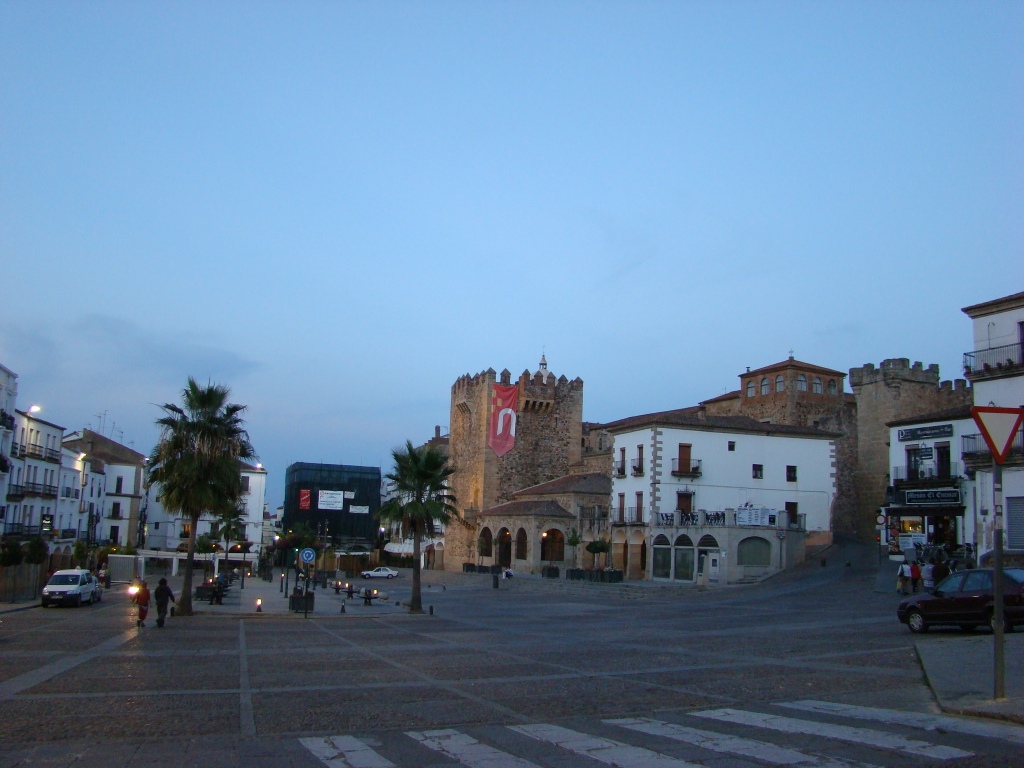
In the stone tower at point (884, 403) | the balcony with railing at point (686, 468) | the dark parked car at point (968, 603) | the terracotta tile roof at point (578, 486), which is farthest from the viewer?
the terracotta tile roof at point (578, 486)

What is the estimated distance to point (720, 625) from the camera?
25750 mm

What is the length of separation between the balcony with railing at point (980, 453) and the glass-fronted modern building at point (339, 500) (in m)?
78.9

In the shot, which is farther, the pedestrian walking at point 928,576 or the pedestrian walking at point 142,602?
the pedestrian walking at point 928,576

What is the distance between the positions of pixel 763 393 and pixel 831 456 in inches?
612

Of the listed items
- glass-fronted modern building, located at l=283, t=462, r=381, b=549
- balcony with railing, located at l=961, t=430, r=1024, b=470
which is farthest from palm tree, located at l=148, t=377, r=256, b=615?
glass-fronted modern building, located at l=283, t=462, r=381, b=549

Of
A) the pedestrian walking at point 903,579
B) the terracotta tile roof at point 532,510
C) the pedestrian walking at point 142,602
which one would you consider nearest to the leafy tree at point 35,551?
the pedestrian walking at point 142,602

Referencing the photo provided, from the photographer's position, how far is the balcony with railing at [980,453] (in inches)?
1340

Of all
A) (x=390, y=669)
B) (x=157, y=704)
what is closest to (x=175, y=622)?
(x=390, y=669)

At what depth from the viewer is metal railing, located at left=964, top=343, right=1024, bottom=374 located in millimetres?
35125

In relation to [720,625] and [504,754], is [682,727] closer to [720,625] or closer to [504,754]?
[504,754]

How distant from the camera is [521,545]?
63.2 meters

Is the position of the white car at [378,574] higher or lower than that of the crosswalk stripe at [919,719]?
lower

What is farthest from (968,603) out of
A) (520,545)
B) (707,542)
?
(520,545)

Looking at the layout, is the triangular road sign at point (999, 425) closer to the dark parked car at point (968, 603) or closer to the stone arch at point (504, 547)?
the dark parked car at point (968, 603)
